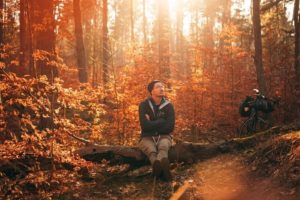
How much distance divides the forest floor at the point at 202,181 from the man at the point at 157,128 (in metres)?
0.42

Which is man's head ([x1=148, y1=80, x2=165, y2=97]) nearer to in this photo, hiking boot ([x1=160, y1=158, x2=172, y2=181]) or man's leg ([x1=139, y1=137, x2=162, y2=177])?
man's leg ([x1=139, y1=137, x2=162, y2=177])

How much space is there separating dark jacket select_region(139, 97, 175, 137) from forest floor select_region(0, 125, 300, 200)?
792 millimetres

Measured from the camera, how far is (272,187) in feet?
17.0

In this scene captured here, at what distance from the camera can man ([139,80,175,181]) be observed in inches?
255

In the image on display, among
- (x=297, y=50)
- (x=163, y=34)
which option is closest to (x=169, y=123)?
(x=163, y=34)

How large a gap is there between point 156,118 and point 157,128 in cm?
29

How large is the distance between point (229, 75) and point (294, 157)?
1056 cm

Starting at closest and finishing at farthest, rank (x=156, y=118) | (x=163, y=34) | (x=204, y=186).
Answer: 1. (x=204, y=186)
2. (x=156, y=118)
3. (x=163, y=34)

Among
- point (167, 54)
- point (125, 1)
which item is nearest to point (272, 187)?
point (167, 54)

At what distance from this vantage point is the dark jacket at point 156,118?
23.0 feet

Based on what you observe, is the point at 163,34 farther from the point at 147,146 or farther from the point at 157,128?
the point at 147,146

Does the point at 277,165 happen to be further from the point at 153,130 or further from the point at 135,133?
the point at 135,133

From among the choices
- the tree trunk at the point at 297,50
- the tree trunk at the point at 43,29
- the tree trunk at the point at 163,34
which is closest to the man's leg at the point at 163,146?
the tree trunk at the point at 43,29

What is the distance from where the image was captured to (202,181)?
21.2 ft
